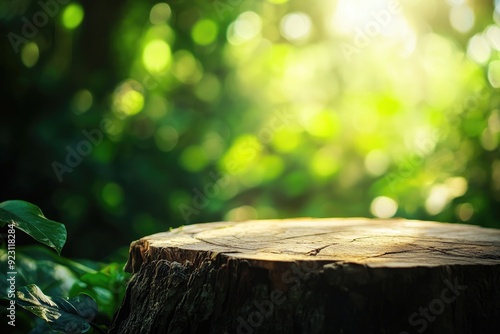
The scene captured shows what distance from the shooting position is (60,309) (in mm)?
1492

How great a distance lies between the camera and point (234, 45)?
3.57 m

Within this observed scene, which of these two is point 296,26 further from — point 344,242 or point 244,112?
point 344,242

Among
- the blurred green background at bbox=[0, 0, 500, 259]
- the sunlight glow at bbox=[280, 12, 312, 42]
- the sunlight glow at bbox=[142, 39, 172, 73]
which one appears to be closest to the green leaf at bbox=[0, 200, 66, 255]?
the blurred green background at bbox=[0, 0, 500, 259]

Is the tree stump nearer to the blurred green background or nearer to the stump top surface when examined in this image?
the stump top surface

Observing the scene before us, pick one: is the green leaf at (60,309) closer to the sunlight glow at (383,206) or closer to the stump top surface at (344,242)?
the stump top surface at (344,242)

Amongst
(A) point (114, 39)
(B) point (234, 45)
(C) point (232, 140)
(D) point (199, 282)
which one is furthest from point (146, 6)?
(D) point (199, 282)

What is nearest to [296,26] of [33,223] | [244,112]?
[244,112]

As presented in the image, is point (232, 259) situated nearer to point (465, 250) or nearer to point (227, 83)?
point (465, 250)

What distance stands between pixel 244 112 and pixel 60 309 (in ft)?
7.39

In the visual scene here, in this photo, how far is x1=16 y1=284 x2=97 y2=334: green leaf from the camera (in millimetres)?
1421

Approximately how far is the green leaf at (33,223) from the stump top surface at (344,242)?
0.75 ft

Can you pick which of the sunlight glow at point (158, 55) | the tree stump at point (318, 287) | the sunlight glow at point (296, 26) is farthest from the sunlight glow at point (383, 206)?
the tree stump at point (318, 287)

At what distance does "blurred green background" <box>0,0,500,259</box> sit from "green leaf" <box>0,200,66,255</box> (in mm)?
1701

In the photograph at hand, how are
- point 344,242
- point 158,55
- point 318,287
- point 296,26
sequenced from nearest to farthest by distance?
point 318,287, point 344,242, point 158,55, point 296,26
